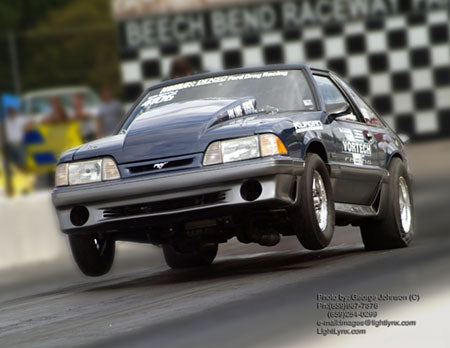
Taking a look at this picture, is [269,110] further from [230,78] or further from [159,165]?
[159,165]

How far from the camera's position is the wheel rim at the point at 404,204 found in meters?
8.16

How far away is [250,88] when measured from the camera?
302 inches

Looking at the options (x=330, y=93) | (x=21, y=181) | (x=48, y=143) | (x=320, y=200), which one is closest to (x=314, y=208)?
(x=320, y=200)

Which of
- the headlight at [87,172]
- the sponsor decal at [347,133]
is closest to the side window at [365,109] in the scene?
the sponsor decal at [347,133]

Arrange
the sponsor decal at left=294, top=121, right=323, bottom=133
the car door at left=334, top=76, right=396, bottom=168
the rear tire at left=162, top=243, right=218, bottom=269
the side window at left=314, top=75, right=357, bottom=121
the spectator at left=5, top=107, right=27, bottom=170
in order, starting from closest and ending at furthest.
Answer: the sponsor decal at left=294, top=121, right=323, bottom=133, the side window at left=314, top=75, right=357, bottom=121, the car door at left=334, top=76, right=396, bottom=168, the rear tire at left=162, top=243, right=218, bottom=269, the spectator at left=5, top=107, right=27, bottom=170

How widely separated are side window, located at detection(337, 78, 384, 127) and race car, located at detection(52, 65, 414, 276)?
0.44 m

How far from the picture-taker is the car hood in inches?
267

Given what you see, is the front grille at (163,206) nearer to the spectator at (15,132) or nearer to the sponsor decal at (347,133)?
the sponsor decal at (347,133)

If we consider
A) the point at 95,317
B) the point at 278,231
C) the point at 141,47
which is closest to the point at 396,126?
the point at 141,47

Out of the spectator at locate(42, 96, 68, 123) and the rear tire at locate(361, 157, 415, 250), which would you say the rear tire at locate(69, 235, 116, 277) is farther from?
the spectator at locate(42, 96, 68, 123)

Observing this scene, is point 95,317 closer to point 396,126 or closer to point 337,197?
point 337,197

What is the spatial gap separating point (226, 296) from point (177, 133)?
1.13m

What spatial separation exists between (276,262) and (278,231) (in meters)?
0.73

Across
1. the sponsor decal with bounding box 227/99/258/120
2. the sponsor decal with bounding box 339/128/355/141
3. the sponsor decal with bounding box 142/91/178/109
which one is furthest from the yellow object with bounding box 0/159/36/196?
the sponsor decal with bounding box 227/99/258/120
